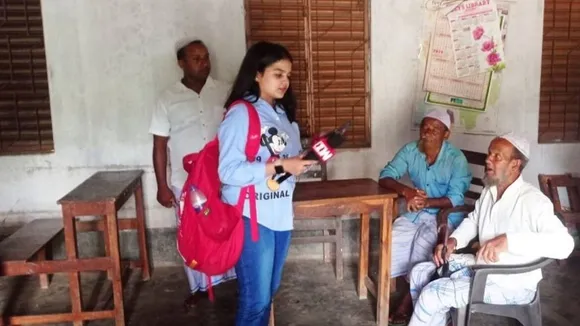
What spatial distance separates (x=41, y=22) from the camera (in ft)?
12.6

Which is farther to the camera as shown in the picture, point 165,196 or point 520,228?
point 165,196

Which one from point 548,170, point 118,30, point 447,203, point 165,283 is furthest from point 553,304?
point 118,30

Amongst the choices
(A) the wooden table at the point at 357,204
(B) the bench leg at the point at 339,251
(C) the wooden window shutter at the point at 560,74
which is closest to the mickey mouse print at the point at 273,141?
(A) the wooden table at the point at 357,204

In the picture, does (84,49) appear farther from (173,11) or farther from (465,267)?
(465,267)

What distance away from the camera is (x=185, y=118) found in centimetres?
342

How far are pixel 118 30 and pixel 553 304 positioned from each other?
3.52m

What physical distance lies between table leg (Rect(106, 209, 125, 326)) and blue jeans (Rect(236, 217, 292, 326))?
1.00 m

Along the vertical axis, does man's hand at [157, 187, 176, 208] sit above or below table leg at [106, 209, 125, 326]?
above

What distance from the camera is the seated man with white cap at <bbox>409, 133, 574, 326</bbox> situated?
2.38 m

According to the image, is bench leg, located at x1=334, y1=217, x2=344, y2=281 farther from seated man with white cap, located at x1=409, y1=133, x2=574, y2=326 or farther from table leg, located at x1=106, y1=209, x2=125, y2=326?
table leg, located at x1=106, y1=209, x2=125, y2=326

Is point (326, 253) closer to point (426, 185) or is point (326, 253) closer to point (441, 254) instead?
point (426, 185)

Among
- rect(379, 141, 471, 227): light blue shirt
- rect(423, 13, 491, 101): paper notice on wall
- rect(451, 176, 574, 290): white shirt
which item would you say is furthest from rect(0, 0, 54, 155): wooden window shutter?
rect(451, 176, 574, 290): white shirt

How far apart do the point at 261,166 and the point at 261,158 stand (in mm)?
116

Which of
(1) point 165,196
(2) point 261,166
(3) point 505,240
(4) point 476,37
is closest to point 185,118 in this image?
(1) point 165,196
